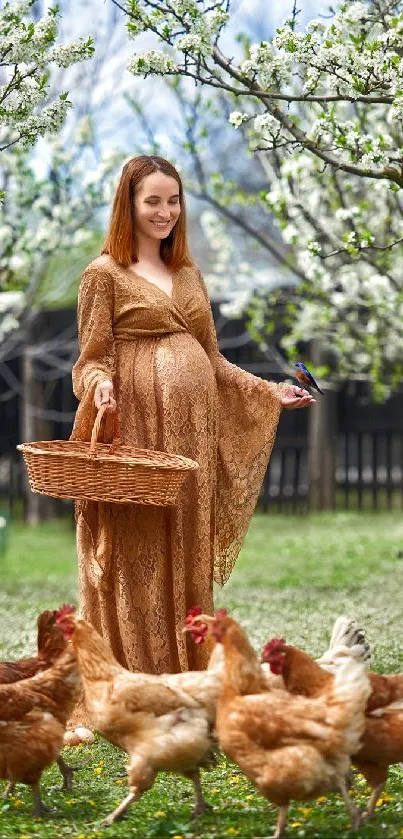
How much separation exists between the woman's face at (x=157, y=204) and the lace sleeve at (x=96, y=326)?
1.00 feet

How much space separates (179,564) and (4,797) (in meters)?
1.34

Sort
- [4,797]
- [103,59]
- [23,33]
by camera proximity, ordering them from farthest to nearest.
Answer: [103,59] → [23,33] → [4,797]

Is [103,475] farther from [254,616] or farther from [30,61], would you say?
[254,616]

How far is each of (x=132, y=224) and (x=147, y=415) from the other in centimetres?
90

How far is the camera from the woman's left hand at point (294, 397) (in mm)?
6091

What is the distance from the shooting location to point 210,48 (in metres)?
6.28

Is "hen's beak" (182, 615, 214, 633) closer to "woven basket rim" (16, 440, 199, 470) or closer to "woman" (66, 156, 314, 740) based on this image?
"woven basket rim" (16, 440, 199, 470)

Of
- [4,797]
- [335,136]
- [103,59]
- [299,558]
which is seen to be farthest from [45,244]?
[4,797]

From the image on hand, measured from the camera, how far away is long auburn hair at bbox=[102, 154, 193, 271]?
6020mm

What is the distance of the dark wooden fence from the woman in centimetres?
1213

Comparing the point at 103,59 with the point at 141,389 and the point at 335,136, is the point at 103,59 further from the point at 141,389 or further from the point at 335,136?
the point at 141,389

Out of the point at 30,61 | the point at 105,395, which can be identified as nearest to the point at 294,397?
the point at 105,395

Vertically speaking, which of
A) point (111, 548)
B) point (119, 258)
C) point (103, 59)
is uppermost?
point (103, 59)

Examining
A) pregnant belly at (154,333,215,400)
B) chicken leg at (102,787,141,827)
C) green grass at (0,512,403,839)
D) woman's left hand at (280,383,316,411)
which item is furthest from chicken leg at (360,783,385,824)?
pregnant belly at (154,333,215,400)
